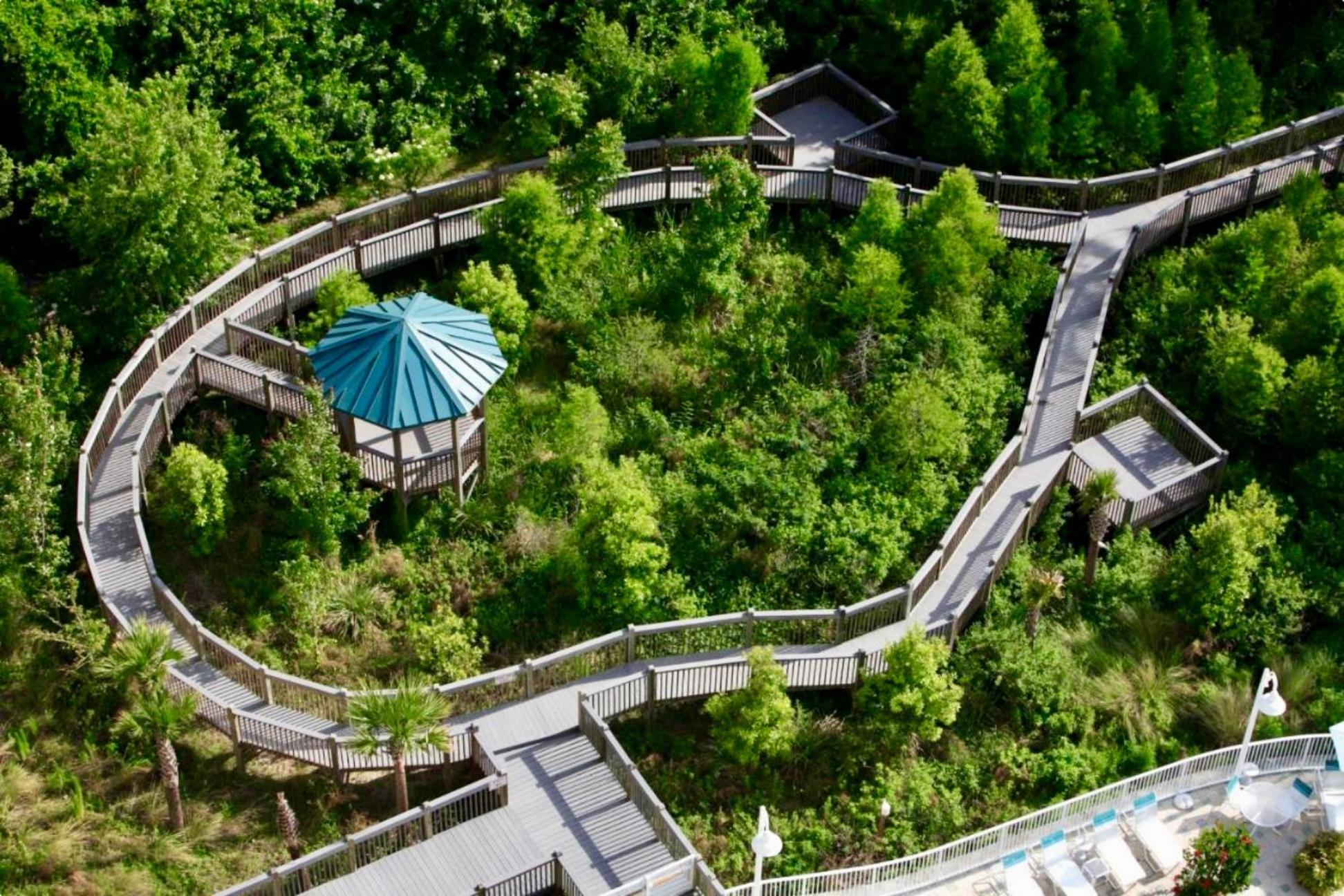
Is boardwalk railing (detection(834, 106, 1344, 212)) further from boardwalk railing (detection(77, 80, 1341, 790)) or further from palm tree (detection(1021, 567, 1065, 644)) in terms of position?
palm tree (detection(1021, 567, 1065, 644))

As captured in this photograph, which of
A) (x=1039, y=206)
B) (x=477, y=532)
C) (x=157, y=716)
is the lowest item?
(x=157, y=716)

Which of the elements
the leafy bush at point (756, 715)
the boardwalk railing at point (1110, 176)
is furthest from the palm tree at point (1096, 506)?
the boardwalk railing at point (1110, 176)

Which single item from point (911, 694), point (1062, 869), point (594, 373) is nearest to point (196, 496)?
point (594, 373)

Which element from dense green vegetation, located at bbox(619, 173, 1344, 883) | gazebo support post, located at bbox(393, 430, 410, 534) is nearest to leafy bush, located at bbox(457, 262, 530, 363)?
Result: gazebo support post, located at bbox(393, 430, 410, 534)

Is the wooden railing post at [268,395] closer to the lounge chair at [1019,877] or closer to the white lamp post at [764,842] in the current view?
the white lamp post at [764,842]

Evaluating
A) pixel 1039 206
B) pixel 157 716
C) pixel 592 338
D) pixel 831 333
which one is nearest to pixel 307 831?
pixel 157 716

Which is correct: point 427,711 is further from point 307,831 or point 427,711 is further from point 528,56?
point 528,56
